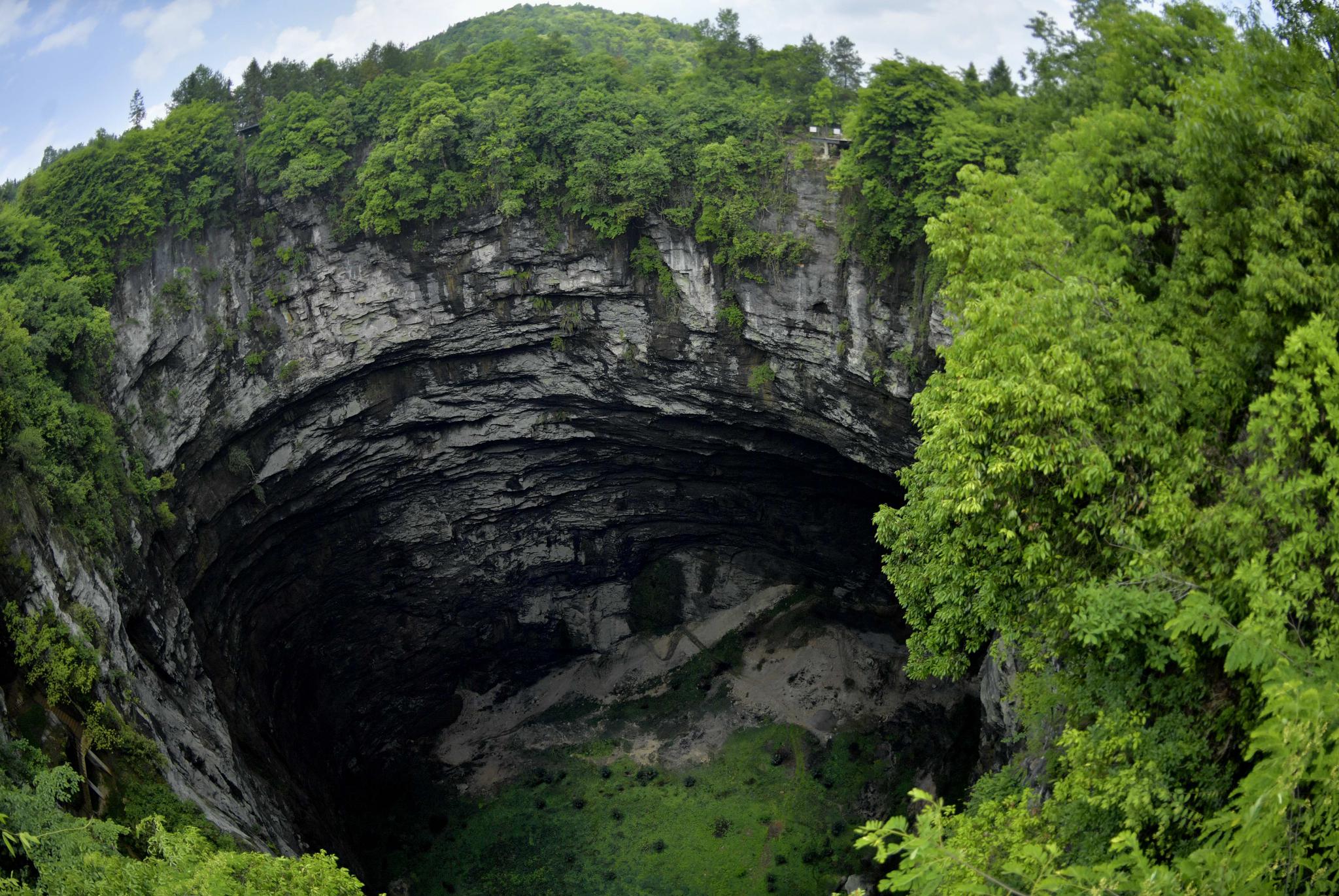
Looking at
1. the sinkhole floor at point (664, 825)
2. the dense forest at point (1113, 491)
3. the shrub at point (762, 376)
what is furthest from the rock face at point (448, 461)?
the sinkhole floor at point (664, 825)

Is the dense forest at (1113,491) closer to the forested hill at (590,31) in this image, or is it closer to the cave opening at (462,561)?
the cave opening at (462,561)

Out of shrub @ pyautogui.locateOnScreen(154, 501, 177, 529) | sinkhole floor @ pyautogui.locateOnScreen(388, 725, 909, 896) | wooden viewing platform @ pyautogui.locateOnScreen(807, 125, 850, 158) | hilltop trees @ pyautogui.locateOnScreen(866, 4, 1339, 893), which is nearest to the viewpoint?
hilltop trees @ pyautogui.locateOnScreen(866, 4, 1339, 893)

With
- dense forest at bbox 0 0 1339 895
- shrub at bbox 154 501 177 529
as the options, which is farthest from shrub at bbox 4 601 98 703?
shrub at bbox 154 501 177 529

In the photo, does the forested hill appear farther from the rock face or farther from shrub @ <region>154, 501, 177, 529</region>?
shrub @ <region>154, 501, 177, 529</region>

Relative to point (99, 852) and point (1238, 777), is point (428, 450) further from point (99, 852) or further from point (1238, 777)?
point (1238, 777)

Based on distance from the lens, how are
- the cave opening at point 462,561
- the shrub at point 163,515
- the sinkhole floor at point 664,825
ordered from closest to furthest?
the shrub at point 163,515
the sinkhole floor at point 664,825
the cave opening at point 462,561

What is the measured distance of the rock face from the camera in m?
26.2

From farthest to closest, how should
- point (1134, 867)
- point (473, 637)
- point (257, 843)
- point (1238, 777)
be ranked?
1. point (473, 637)
2. point (257, 843)
3. point (1238, 777)
4. point (1134, 867)

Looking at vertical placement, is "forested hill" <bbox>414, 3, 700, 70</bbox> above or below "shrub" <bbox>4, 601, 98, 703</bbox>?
above

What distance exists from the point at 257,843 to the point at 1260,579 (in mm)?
17329

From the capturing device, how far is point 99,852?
1284 cm

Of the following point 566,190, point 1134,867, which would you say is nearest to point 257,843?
point 1134,867

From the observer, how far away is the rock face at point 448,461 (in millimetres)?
26188

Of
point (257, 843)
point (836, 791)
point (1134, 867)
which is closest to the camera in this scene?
point (1134, 867)
